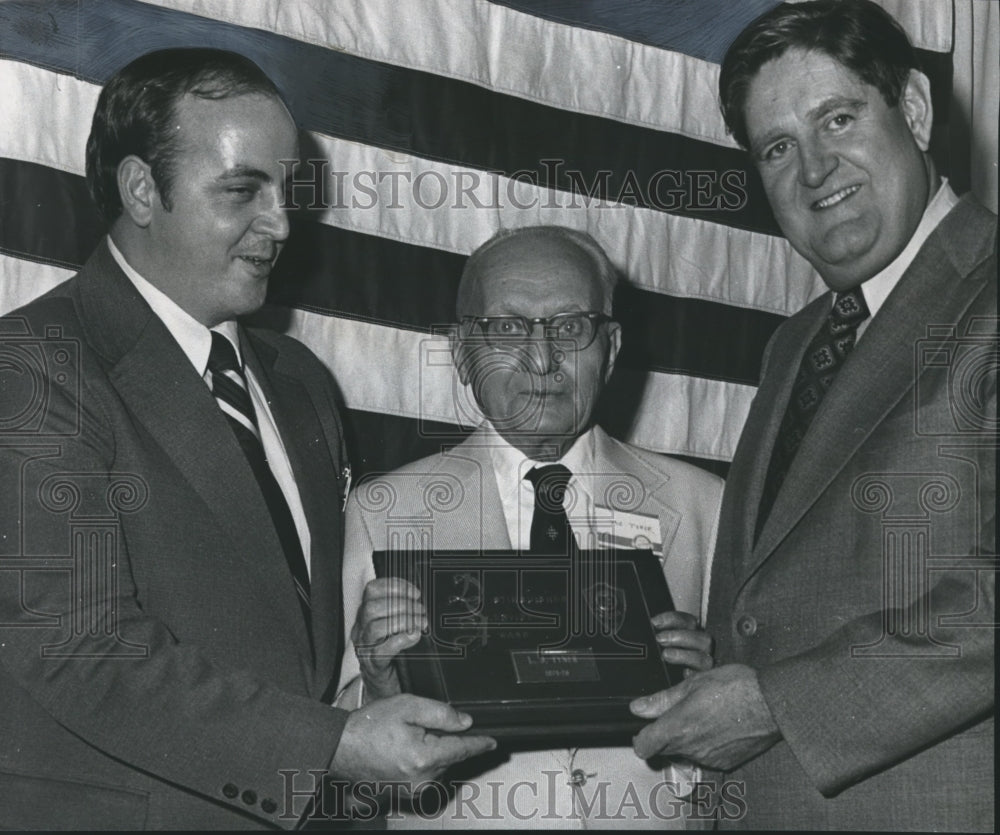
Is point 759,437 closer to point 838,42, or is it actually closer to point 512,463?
point 512,463

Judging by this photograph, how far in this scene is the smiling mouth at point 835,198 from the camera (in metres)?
2.19

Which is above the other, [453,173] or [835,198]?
[453,173]

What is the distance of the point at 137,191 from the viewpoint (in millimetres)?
2184

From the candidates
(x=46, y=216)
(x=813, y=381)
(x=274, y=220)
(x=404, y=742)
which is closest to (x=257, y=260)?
(x=274, y=220)

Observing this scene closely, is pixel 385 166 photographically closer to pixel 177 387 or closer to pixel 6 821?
pixel 177 387

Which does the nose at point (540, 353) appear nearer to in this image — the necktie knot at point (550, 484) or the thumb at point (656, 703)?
the necktie knot at point (550, 484)

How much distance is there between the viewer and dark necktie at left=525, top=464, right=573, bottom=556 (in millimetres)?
2178

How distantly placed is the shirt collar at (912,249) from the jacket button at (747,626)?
0.52 m

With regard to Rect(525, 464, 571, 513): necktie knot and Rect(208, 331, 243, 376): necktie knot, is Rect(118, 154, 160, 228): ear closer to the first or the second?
Rect(208, 331, 243, 376): necktie knot

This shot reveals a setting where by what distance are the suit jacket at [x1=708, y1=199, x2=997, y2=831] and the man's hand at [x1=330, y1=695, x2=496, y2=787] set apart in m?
0.46

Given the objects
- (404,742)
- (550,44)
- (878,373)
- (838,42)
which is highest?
(550,44)

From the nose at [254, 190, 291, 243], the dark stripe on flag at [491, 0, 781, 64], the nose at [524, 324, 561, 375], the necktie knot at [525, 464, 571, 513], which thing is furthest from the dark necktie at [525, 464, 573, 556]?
the dark stripe on flag at [491, 0, 781, 64]

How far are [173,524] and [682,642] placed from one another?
0.79 m

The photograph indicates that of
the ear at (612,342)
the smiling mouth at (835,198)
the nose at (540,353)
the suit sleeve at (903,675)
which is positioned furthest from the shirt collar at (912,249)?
the nose at (540,353)
